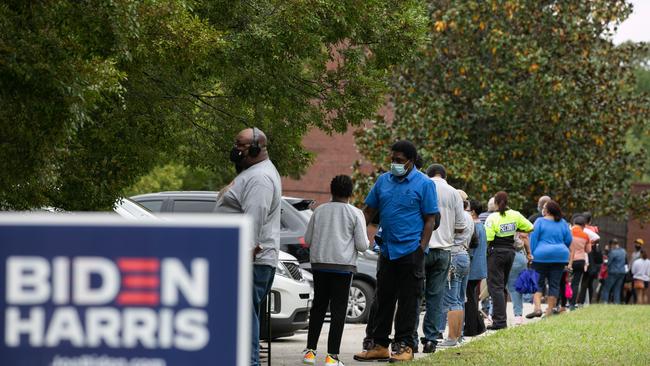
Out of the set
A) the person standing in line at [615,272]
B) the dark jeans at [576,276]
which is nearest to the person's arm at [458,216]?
the dark jeans at [576,276]

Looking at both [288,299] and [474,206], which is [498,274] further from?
[288,299]

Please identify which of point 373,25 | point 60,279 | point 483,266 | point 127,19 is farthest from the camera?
point 483,266

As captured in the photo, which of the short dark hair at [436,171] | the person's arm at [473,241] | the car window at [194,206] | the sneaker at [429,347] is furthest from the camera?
the car window at [194,206]

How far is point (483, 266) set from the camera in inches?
585

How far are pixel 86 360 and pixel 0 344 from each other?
0.82 feet

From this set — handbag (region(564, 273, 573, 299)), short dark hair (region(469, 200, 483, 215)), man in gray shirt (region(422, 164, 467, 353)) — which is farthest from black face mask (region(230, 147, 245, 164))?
handbag (region(564, 273, 573, 299))

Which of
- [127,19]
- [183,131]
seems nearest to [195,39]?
[127,19]

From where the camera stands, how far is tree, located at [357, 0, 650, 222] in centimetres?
2927

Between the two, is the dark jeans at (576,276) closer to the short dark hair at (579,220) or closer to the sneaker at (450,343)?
the short dark hair at (579,220)

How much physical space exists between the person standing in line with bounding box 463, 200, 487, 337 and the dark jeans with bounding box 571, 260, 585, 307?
264 inches

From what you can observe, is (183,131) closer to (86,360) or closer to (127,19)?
(127,19)

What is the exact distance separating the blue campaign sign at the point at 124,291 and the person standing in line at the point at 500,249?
521 inches

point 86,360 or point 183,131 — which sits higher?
point 183,131

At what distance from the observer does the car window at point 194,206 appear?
15.7 meters
